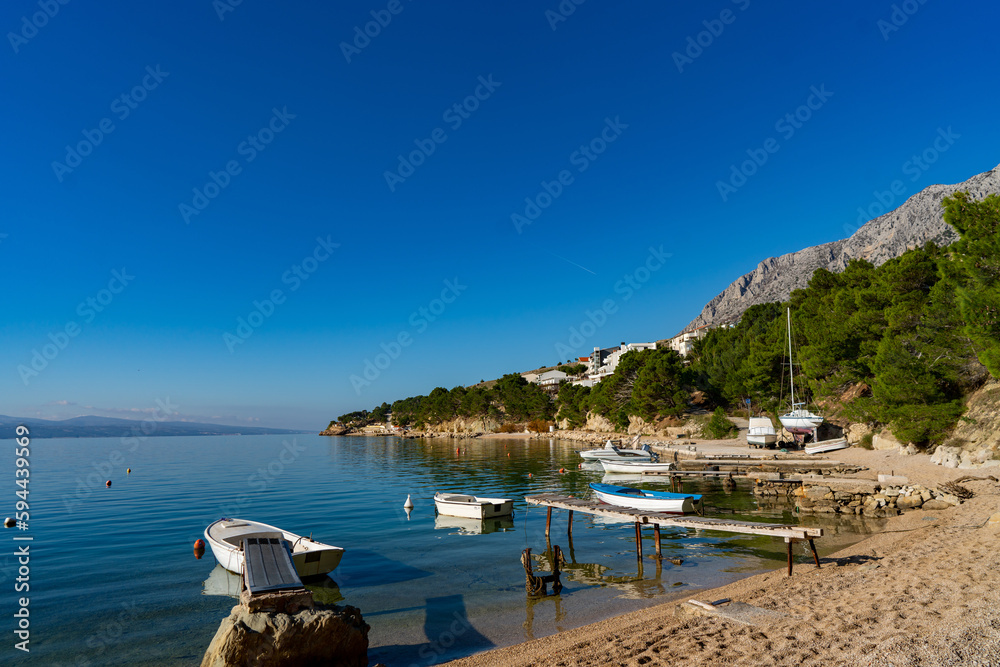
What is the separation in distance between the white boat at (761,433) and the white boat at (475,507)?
3396cm

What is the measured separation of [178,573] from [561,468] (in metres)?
36.0

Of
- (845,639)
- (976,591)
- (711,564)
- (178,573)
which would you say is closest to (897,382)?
(711,564)

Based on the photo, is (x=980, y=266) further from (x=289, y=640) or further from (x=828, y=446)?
(x=289, y=640)

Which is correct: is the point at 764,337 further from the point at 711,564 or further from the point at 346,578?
the point at 346,578

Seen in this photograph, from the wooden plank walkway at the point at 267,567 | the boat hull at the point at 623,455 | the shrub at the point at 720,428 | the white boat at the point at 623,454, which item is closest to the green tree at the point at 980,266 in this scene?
the white boat at the point at 623,454

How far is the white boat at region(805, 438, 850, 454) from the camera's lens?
43.0 metres

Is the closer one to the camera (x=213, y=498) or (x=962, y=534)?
(x=962, y=534)

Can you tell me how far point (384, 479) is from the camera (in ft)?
150

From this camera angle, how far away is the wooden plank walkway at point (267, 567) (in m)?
9.33

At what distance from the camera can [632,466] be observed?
140ft

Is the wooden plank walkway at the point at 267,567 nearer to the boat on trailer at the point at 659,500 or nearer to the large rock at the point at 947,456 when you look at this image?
the boat on trailer at the point at 659,500

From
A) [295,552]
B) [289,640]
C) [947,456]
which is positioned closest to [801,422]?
[947,456]

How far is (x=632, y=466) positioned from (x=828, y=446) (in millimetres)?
16544

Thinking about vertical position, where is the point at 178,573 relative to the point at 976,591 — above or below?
below
